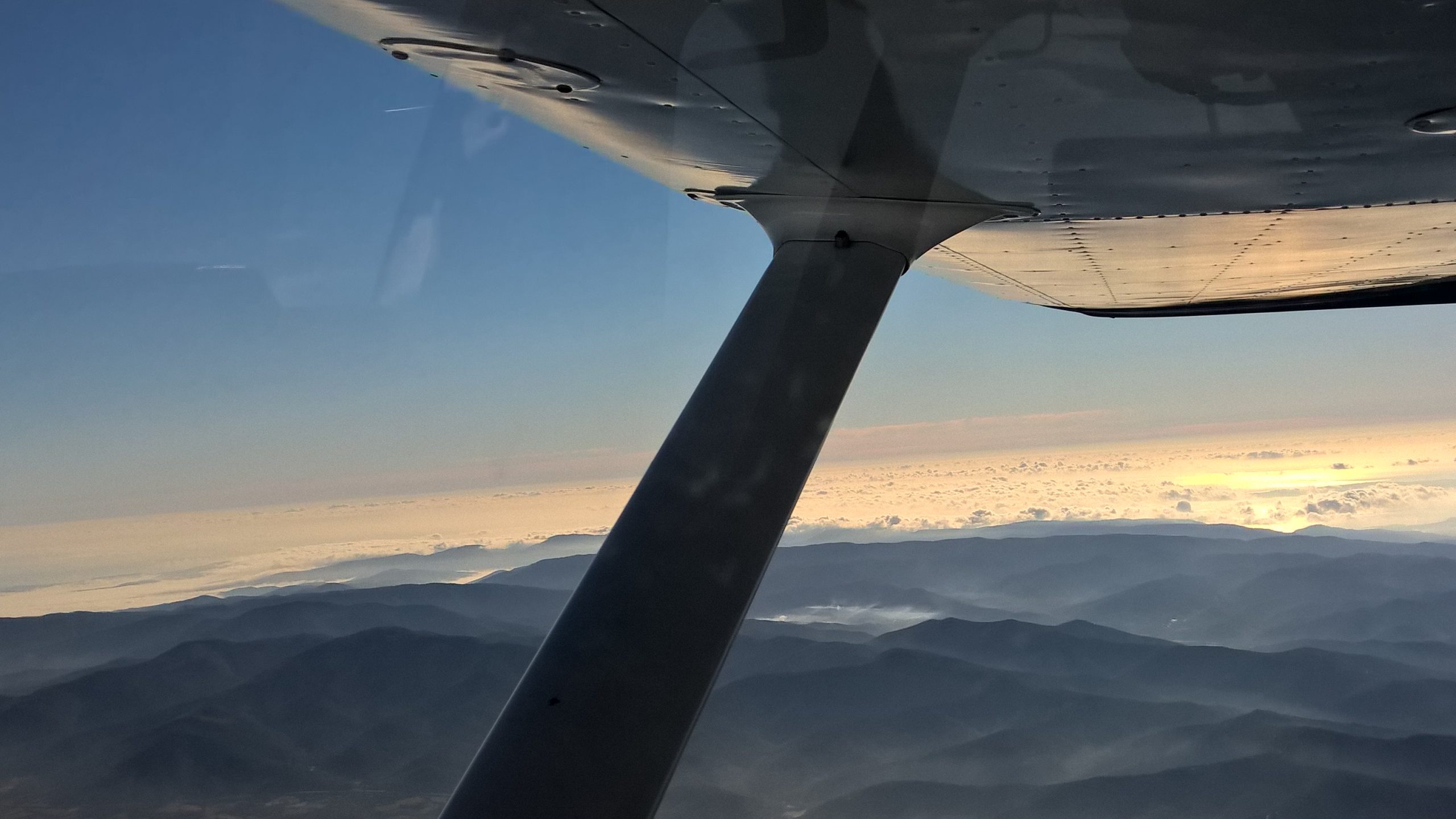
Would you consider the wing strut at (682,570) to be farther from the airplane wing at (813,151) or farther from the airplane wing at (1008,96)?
the airplane wing at (1008,96)

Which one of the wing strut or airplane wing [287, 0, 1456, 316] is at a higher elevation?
airplane wing [287, 0, 1456, 316]

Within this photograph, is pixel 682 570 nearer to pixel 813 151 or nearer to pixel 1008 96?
pixel 813 151

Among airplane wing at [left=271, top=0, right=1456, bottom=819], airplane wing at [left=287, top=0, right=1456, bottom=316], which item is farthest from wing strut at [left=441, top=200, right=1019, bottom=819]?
airplane wing at [left=287, top=0, right=1456, bottom=316]

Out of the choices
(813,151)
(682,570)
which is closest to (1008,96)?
(813,151)

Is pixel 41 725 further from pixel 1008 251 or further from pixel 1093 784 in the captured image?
pixel 1008 251

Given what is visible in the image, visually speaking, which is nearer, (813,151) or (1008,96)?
(1008,96)

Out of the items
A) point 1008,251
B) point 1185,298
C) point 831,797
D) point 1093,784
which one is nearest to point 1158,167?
point 1008,251

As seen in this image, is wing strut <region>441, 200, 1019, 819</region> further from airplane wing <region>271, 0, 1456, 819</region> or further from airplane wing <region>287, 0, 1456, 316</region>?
airplane wing <region>287, 0, 1456, 316</region>
